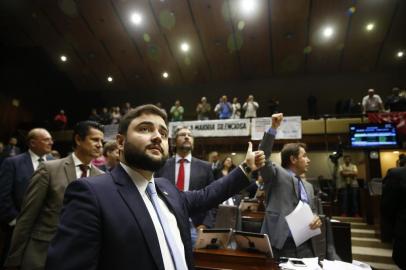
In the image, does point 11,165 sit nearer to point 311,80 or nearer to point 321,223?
point 321,223

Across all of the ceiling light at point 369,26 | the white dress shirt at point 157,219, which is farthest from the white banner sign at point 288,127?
the white dress shirt at point 157,219

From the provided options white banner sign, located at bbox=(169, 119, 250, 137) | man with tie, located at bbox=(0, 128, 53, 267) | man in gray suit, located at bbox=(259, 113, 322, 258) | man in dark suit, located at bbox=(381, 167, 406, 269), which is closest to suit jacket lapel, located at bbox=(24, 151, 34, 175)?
man with tie, located at bbox=(0, 128, 53, 267)

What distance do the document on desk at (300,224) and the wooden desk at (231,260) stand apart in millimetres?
546

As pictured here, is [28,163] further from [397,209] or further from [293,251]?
[397,209]

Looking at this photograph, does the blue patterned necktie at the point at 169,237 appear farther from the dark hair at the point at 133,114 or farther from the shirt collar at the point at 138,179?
the dark hair at the point at 133,114

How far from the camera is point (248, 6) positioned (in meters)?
8.80

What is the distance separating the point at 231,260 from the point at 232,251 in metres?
0.08

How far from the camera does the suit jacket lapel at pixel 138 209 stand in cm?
97

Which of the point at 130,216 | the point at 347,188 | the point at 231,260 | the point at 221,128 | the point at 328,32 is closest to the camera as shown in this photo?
the point at 130,216

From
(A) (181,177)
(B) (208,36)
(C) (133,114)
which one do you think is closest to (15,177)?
(A) (181,177)

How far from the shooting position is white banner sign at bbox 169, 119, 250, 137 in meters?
8.27

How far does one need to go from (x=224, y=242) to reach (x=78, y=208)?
3.44 ft

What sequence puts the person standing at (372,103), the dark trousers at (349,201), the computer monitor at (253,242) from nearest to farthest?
the computer monitor at (253,242)
the dark trousers at (349,201)
the person standing at (372,103)

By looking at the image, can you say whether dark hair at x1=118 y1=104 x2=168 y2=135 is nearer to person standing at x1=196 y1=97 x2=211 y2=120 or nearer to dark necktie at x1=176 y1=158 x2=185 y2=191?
dark necktie at x1=176 y1=158 x2=185 y2=191
